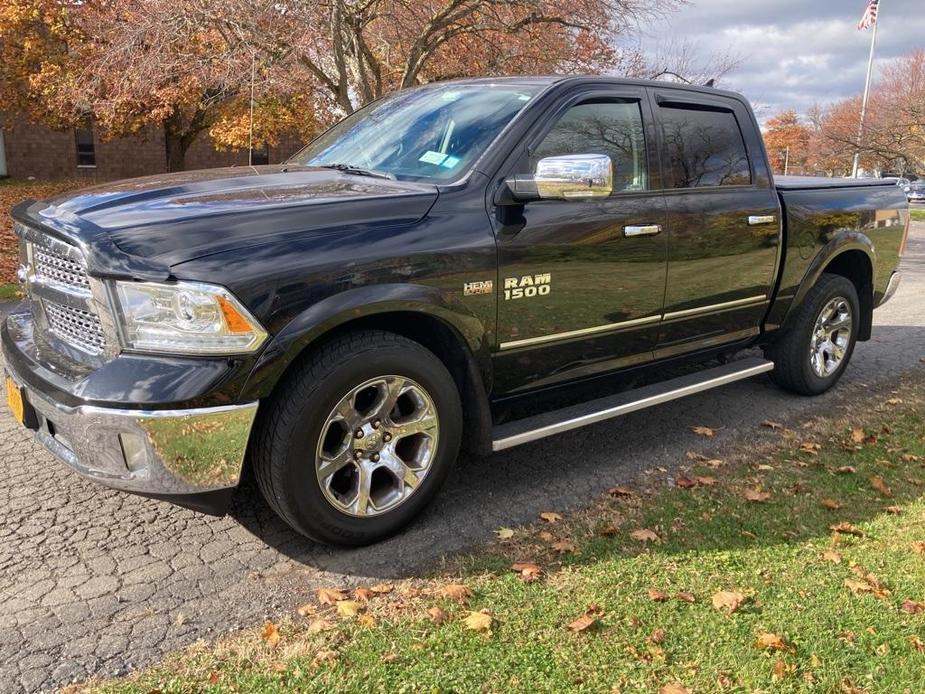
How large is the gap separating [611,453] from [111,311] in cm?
282

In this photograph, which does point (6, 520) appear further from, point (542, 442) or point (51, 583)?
point (542, 442)

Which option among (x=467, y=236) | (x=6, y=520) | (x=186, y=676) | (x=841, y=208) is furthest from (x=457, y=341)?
(x=841, y=208)

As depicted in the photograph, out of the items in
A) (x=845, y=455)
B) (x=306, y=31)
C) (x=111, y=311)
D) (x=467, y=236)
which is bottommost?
(x=845, y=455)

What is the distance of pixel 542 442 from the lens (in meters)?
4.66

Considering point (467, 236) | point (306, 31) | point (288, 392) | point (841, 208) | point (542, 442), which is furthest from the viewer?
point (306, 31)

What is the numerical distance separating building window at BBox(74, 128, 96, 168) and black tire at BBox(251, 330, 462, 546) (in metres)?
36.2

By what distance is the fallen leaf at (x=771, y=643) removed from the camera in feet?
8.89

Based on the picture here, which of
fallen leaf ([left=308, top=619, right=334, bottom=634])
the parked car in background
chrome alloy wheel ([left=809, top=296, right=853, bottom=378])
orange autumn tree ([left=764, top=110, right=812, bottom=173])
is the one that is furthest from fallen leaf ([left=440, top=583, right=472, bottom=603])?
orange autumn tree ([left=764, top=110, right=812, bottom=173])

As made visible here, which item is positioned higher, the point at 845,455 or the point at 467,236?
the point at 467,236

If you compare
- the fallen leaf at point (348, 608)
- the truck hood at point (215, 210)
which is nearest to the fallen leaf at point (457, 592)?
the fallen leaf at point (348, 608)

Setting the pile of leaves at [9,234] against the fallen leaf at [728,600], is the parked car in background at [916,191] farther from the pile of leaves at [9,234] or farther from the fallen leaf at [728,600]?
the fallen leaf at [728,600]

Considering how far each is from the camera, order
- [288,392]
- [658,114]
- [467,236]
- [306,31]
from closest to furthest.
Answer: [288,392]
[467,236]
[658,114]
[306,31]

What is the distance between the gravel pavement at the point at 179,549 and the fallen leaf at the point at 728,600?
0.94 meters

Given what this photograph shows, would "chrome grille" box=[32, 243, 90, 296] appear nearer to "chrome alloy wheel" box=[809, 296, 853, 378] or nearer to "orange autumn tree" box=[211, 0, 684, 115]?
"chrome alloy wheel" box=[809, 296, 853, 378]
